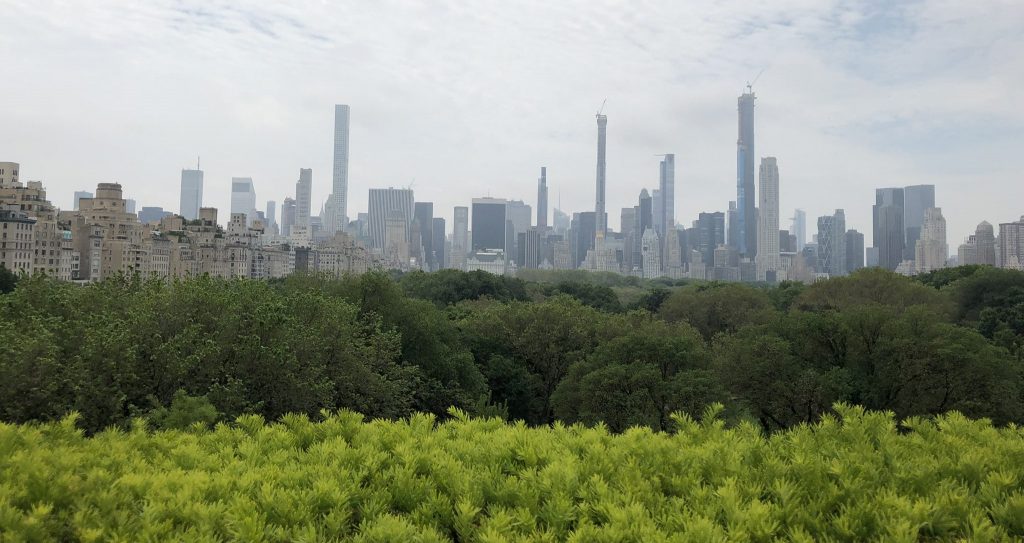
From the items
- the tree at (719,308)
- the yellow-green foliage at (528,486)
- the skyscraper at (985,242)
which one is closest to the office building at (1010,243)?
the skyscraper at (985,242)

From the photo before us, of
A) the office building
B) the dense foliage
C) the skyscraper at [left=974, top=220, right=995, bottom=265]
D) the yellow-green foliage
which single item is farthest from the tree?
the office building

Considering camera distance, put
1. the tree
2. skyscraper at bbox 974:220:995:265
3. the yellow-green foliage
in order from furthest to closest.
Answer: skyscraper at bbox 974:220:995:265, the tree, the yellow-green foliage

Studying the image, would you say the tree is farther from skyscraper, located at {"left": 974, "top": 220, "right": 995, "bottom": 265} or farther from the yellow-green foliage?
skyscraper, located at {"left": 974, "top": 220, "right": 995, "bottom": 265}

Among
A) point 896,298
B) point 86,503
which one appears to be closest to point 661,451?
point 86,503

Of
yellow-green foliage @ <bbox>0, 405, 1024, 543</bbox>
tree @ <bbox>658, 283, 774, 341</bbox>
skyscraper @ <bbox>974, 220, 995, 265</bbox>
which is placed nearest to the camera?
yellow-green foliage @ <bbox>0, 405, 1024, 543</bbox>

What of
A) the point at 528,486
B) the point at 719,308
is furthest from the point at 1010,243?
the point at 528,486

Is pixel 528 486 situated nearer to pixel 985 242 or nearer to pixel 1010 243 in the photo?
pixel 985 242
